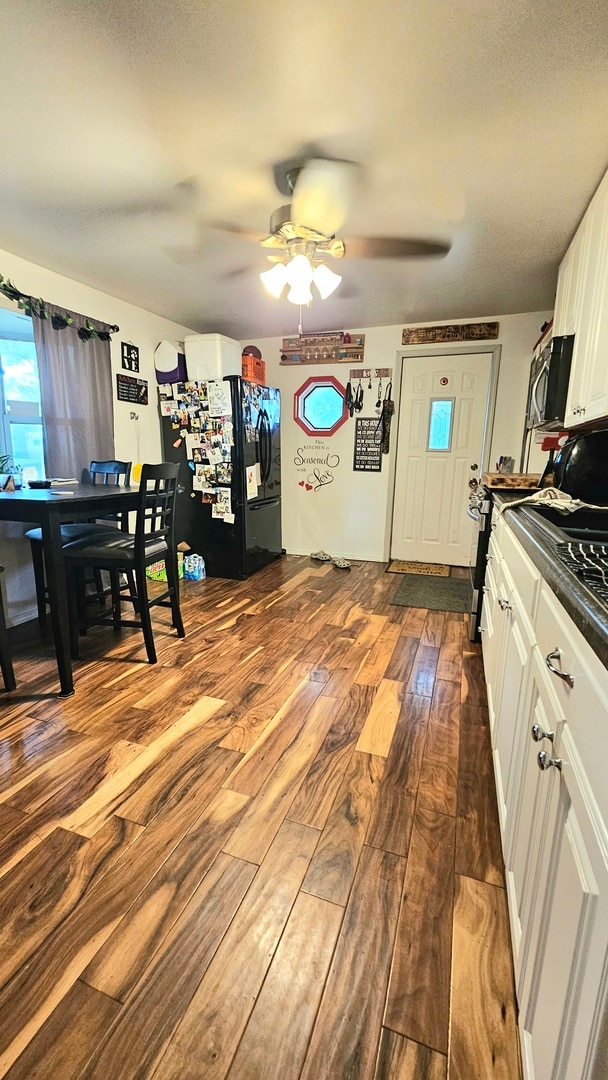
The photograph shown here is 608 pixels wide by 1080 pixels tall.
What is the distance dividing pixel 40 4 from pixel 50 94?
32cm

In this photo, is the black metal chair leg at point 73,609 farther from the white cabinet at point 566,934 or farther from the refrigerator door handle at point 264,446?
the white cabinet at point 566,934

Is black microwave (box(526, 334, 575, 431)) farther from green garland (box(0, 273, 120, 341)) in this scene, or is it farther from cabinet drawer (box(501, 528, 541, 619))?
green garland (box(0, 273, 120, 341))

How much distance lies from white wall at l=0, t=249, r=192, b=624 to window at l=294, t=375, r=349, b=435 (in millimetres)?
1269

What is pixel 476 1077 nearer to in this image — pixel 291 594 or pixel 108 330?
pixel 291 594

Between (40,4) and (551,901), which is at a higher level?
(40,4)

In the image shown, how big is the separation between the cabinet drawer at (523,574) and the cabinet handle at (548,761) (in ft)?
1.23

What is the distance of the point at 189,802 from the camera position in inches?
55.6

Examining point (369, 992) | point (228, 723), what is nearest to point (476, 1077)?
point (369, 992)

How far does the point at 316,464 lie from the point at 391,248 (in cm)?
222

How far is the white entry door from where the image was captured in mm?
3904

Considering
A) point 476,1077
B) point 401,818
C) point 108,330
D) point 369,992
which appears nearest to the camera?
point 476,1077

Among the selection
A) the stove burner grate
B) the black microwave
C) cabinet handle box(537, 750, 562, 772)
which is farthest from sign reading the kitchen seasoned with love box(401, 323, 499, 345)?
cabinet handle box(537, 750, 562, 772)

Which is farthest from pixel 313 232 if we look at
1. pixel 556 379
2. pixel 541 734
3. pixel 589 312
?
pixel 541 734

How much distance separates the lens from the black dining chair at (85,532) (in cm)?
252
